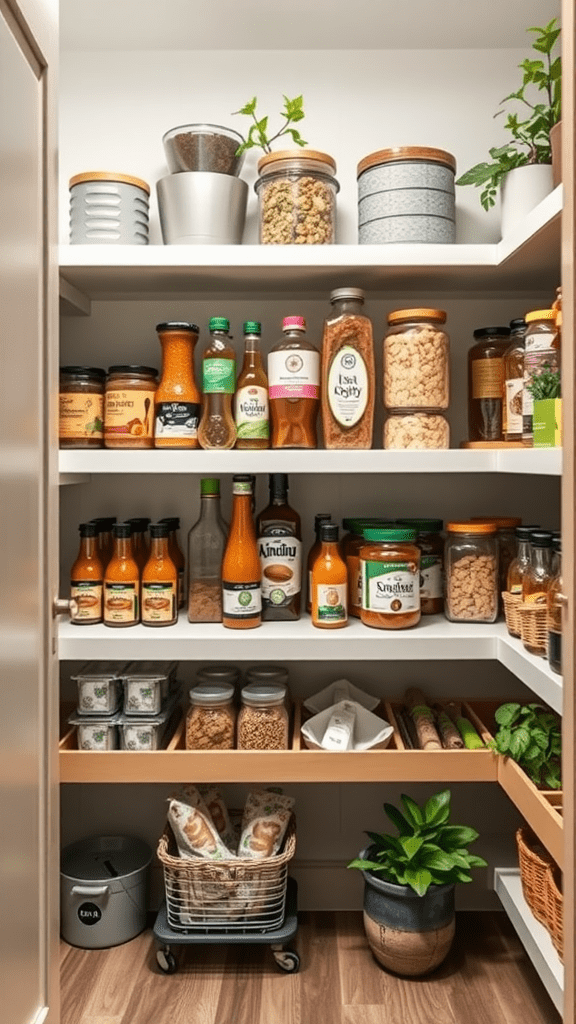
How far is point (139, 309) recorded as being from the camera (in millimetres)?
1977

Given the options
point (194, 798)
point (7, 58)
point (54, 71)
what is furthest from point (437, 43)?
point (194, 798)

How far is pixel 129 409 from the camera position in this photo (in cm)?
175

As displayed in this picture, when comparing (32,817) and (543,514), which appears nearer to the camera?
(32,817)

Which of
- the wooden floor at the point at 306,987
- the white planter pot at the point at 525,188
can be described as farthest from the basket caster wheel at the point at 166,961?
the white planter pot at the point at 525,188

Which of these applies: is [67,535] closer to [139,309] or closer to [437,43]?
[139,309]

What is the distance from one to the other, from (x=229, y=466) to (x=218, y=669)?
1.71ft

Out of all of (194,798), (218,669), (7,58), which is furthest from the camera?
(218,669)

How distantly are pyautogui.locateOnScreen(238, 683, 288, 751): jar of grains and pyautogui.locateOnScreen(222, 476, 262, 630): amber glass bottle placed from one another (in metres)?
0.15

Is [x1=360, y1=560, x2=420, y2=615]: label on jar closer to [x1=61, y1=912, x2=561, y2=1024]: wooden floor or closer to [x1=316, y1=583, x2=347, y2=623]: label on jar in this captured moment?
[x1=316, y1=583, x2=347, y2=623]: label on jar

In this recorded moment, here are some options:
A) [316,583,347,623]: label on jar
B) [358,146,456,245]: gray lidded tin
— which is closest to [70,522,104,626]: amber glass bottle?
[316,583,347,623]: label on jar

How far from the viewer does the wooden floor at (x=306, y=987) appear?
1562 mm

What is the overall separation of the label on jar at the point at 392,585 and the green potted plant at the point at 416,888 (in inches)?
16.2

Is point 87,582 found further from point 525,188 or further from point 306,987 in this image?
point 525,188

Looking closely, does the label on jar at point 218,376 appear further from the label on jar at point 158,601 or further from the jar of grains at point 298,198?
the label on jar at point 158,601
